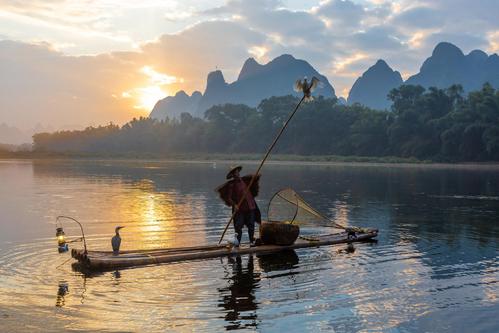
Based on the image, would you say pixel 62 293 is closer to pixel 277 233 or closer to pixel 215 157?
pixel 277 233

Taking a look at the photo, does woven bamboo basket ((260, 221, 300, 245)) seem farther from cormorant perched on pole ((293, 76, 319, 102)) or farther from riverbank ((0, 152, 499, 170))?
riverbank ((0, 152, 499, 170))

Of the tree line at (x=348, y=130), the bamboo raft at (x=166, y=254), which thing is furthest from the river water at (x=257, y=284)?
the tree line at (x=348, y=130)

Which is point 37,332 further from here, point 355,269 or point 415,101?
point 415,101

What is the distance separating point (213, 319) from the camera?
7.59 m

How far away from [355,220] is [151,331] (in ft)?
42.8

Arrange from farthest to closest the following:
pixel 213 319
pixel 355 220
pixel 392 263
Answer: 1. pixel 355 220
2. pixel 392 263
3. pixel 213 319

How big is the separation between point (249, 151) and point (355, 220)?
270ft

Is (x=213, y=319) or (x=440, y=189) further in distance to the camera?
(x=440, y=189)

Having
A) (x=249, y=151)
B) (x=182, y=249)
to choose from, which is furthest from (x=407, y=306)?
(x=249, y=151)

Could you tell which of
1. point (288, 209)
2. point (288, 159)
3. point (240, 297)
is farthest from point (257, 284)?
point (288, 159)

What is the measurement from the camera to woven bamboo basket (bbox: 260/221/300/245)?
1269cm

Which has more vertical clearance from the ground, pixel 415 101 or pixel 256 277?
pixel 415 101

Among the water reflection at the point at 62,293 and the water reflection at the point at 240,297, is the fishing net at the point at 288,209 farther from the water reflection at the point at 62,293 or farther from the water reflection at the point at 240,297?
the water reflection at the point at 62,293

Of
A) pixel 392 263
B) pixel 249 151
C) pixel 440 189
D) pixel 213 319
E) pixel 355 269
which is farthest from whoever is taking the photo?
pixel 249 151
